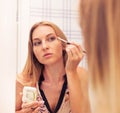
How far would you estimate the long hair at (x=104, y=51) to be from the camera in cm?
96

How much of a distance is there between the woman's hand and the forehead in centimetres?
10

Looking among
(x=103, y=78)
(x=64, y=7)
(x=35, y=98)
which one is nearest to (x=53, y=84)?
(x=35, y=98)

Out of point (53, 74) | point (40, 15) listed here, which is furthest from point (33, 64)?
point (40, 15)

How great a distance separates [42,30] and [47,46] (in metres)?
0.07

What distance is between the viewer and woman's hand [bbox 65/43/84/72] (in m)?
1.02

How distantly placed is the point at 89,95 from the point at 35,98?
22 centimetres

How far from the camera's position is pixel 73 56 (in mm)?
1035

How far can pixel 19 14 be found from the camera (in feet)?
3.68

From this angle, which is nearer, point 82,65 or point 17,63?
point 82,65

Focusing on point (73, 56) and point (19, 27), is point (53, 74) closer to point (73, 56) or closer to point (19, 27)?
point (73, 56)

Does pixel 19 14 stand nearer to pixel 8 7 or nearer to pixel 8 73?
pixel 8 7

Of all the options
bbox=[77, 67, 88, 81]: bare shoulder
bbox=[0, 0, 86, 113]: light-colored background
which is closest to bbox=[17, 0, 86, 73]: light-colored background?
bbox=[0, 0, 86, 113]: light-colored background

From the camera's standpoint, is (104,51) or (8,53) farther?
(8,53)

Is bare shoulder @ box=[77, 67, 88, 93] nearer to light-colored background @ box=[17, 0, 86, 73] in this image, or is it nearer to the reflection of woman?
the reflection of woman
